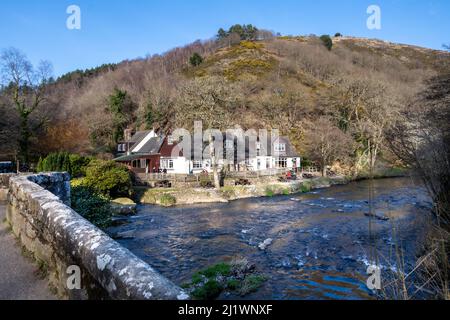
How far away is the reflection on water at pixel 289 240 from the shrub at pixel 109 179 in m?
4.12

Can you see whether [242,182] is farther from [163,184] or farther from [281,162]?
[281,162]

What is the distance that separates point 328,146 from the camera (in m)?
51.2

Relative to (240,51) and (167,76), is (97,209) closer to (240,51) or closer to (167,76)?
(167,76)

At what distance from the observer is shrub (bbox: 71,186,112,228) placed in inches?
514

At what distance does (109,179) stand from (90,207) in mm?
17489

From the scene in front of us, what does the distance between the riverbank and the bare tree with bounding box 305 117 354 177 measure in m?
13.8

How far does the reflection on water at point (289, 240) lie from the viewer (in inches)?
471

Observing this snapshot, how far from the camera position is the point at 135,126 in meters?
68.6

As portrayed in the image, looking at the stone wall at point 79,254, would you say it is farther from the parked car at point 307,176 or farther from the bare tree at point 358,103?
the bare tree at point 358,103

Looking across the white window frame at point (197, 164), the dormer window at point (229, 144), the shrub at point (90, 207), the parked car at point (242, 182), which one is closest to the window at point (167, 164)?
the white window frame at point (197, 164)

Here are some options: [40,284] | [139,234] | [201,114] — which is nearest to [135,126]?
[201,114]

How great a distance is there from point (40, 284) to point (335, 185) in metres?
41.7
